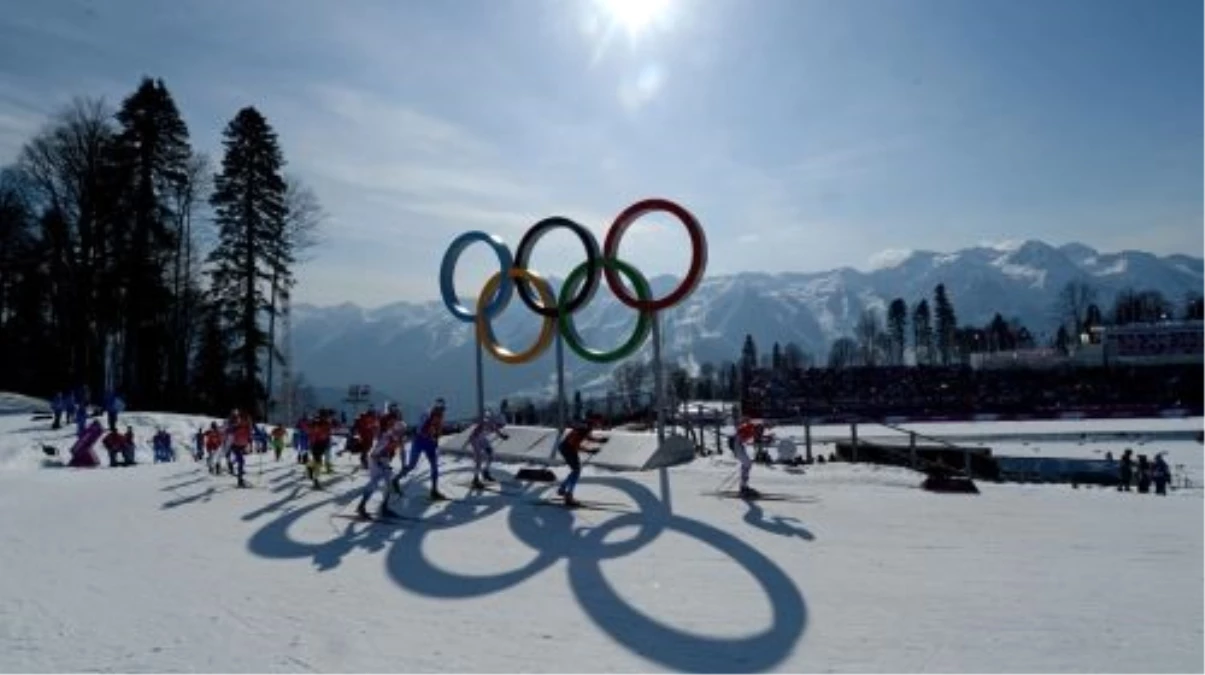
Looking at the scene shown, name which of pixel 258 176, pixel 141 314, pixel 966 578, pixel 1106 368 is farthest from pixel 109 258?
pixel 1106 368

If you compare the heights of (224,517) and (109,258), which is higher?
(109,258)

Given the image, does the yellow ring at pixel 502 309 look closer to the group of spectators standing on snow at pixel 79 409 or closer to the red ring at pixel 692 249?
the red ring at pixel 692 249

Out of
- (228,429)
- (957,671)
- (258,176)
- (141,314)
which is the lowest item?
(957,671)

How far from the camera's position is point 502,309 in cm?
2452

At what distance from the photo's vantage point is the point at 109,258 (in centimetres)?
3800

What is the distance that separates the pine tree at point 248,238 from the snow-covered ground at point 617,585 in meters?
21.4

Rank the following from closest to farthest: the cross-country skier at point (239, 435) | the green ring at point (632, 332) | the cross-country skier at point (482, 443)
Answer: the cross-country skier at point (482, 443) < the cross-country skier at point (239, 435) < the green ring at point (632, 332)

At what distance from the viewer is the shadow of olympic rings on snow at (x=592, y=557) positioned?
8.15m

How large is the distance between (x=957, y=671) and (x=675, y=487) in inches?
427

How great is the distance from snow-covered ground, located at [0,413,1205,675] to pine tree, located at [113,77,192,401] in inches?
888

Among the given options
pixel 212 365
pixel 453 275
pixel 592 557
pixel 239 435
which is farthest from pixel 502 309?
pixel 212 365

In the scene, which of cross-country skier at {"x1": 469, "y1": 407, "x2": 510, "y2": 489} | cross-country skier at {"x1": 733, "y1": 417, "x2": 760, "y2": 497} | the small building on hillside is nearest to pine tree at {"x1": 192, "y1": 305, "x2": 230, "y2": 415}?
cross-country skier at {"x1": 469, "y1": 407, "x2": 510, "y2": 489}

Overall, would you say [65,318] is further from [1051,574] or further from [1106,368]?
[1106,368]

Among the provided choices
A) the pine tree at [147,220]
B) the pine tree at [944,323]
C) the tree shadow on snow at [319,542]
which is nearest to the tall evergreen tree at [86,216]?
the pine tree at [147,220]
